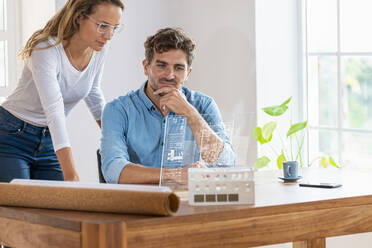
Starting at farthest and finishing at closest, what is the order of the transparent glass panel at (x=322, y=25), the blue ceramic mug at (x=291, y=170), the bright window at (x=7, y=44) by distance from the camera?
the bright window at (x=7, y=44)
the transparent glass panel at (x=322, y=25)
the blue ceramic mug at (x=291, y=170)

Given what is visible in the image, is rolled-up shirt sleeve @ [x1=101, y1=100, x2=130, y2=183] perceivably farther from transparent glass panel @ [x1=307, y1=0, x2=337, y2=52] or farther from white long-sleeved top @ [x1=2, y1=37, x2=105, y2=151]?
transparent glass panel @ [x1=307, y1=0, x2=337, y2=52]

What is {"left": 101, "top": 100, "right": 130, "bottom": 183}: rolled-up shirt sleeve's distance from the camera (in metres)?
2.13

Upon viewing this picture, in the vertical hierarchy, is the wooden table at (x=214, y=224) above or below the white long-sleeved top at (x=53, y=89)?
below

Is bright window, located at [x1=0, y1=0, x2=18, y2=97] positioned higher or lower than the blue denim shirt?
higher

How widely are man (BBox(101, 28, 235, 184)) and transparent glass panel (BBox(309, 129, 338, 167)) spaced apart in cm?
129

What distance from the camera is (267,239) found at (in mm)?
1534

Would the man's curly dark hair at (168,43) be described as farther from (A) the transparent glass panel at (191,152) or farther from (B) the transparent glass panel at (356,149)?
(B) the transparent glass panel at (356,149)

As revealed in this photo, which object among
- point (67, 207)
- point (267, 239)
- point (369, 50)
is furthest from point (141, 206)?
point (369, 50)

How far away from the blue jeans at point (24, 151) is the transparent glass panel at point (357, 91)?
166 cm

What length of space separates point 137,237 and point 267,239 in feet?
1.22

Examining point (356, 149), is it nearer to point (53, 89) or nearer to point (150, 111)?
point (150, 111)

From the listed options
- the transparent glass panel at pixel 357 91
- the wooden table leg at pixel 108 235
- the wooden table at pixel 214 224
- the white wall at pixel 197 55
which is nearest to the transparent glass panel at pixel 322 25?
the transparent glass panel at pixel 357 91

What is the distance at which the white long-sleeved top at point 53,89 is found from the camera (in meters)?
2.24

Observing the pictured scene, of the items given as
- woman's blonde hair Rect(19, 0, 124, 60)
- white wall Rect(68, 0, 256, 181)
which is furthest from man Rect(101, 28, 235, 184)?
white wall Rect(68, 0, 256, 181)
